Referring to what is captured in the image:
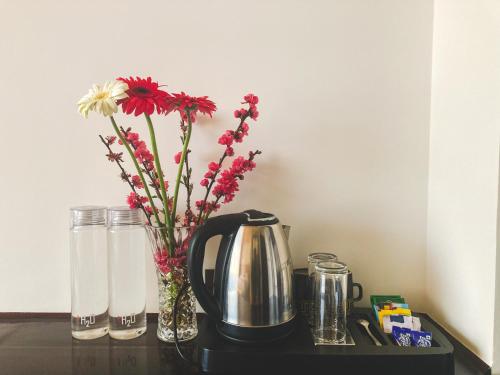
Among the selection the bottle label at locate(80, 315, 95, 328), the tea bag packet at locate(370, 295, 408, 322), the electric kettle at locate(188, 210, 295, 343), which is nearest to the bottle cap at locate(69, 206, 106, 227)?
the bottle label at locate(80, 315, 95, 328)

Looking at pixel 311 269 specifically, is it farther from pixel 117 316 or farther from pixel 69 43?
pixel 69 43

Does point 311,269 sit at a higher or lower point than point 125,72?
lower

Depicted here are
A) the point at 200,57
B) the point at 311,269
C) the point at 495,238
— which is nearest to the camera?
the point at 495,238

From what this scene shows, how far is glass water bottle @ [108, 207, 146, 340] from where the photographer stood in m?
0.81

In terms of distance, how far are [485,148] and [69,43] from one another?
1.02 metres

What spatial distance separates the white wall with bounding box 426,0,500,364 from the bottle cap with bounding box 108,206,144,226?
743 millimetres

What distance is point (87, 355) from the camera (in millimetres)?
750

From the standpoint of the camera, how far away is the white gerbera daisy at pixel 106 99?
2.16ft

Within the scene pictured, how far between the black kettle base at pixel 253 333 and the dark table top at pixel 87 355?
0.34ft

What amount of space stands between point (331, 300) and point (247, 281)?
0.64 ft

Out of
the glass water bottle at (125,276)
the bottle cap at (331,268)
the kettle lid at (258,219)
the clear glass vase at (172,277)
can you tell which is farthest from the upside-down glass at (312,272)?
the glass water bottle at (125,276)

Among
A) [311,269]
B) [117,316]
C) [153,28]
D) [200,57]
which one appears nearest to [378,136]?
[311,269]

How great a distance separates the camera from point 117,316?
0.81 m

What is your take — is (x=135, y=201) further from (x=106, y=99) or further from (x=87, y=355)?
(x=87, y=355)
